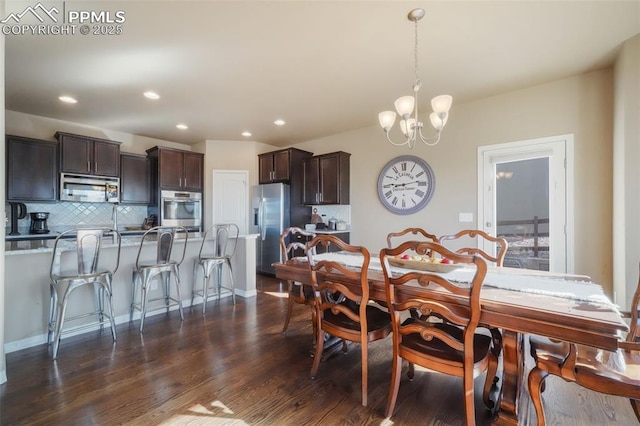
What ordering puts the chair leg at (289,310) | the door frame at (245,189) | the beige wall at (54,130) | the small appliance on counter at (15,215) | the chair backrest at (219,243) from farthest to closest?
the door frame at (245,189) < the beige wall at (54,130) < the small appliance on counter at (15,215) < the chair backrest at (219,243) < the chair leg at (289,310)

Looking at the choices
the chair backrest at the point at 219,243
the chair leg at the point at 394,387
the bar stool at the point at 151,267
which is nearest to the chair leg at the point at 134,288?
the bar stool at the point at 151,267

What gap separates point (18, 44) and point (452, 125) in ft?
15.4

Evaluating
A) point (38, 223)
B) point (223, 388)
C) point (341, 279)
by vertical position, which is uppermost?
point (38, 223)

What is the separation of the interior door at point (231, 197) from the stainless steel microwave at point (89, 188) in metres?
1.60

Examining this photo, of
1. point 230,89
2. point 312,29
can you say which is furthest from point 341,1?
point 230,89

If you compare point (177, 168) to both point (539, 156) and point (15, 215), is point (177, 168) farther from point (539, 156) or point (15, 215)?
point (539, 156)

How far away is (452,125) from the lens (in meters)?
3.96

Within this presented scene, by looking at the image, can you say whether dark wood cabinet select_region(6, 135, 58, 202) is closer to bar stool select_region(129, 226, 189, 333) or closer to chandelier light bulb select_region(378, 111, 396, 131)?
bar stool select_region(129, 226, 189, 333)

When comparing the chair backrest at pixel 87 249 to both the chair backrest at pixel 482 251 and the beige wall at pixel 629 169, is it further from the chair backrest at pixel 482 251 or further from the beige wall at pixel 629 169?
the beige wall at pixel 629 169

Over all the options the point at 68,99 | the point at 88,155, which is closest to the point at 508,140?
the point at 68,99

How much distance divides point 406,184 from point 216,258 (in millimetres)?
2914

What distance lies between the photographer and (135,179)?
5.05 m

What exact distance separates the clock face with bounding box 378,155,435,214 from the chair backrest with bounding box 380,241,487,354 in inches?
109

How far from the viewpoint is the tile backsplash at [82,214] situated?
4.27 meters
